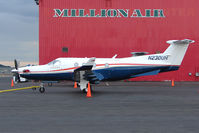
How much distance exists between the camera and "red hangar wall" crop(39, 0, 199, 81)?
27031mm

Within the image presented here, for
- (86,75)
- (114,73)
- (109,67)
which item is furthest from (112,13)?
(86,75)

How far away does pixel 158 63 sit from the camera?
16578 millimetres

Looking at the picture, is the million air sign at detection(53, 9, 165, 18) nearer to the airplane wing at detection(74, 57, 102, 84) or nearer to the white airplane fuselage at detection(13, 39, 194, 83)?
the white airplane fuselage at detection(13, 39, 194, 83)

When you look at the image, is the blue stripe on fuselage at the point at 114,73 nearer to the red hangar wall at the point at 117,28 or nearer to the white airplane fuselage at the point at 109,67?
the white airplane fuselage at the point at 109,67

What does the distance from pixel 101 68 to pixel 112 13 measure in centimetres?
1345

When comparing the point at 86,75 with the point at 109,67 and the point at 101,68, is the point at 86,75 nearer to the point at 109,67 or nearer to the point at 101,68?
the point at 101,68

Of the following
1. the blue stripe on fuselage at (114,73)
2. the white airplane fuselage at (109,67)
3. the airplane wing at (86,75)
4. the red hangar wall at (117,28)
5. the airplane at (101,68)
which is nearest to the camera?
the airplane wing at (86,75)

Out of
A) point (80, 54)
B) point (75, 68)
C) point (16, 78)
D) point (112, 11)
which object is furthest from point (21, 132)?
point (112, 11)

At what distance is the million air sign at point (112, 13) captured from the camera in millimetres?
27375

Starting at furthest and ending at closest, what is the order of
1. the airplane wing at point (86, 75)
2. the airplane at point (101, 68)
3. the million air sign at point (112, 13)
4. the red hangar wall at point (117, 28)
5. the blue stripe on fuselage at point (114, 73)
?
the million air sign at point (112, 13) < the red hangar wall at point (117, 28) < the blue stripe on fuselage at point (114, 73) < the airplane at point (101, 68) < the airplane wing at point (86, 75)

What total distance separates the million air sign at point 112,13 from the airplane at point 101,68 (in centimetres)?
1183

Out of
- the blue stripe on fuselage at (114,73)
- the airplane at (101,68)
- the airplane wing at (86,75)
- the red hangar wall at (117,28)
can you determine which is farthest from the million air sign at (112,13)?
the airplane wing at (86,75)

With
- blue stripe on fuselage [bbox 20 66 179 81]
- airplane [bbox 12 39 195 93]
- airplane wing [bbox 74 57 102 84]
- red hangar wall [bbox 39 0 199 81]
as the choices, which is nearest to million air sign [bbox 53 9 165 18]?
red hangar wall [bbox 39 0 199 81]

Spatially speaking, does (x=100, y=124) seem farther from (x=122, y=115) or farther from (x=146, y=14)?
(x=146, y=14)
